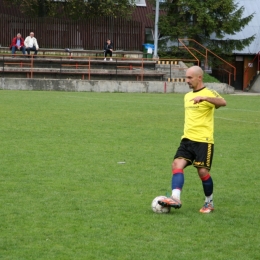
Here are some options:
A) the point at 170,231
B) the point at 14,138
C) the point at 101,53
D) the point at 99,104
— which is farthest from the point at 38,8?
the point at 170,231

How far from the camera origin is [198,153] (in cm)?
862

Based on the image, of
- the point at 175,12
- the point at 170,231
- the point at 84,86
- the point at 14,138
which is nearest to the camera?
the point at 170,231

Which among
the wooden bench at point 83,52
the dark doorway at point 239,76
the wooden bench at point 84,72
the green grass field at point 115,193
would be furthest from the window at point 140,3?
the green grass field at point 115,193

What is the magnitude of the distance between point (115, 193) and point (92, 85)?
2704 cm

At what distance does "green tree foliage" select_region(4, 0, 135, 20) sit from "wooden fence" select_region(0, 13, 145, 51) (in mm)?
673

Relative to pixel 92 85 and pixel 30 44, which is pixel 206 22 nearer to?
pixel 30 44

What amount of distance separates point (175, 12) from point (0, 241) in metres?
43.7

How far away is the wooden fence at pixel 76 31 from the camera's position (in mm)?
47531

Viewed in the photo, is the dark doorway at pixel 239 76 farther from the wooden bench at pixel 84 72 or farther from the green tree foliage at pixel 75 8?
the wooden bench at pixel 84 72

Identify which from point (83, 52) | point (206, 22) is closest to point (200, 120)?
point (83, 52)

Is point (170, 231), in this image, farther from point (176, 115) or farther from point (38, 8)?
point (38, 8)

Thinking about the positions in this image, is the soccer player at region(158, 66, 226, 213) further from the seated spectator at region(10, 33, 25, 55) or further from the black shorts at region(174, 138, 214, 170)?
the seated spectator at region(10, 33, 25, 55)

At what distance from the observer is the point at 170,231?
773cm

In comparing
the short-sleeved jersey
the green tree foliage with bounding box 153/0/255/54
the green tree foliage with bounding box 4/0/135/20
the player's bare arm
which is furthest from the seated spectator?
the player's bare arm
